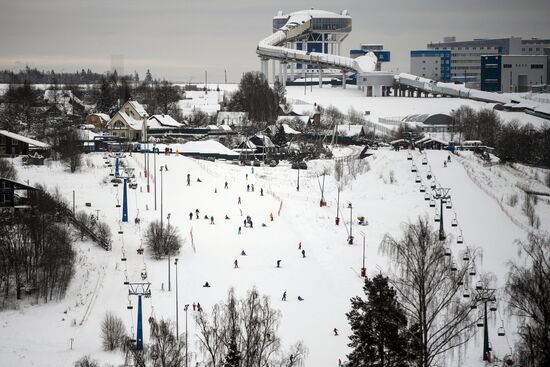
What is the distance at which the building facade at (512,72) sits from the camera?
355ft

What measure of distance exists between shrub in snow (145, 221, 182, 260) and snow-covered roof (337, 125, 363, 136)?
3947cm

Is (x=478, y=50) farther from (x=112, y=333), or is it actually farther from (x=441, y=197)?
(x=112, y=333)

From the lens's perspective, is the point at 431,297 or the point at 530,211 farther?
the point at 530,211

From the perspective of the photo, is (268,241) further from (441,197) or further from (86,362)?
(86,362)

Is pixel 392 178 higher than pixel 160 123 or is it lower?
lower

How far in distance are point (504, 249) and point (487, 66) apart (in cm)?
7656

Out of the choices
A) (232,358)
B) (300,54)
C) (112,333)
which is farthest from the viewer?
(300,54)

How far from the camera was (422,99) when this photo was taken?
3593 inches

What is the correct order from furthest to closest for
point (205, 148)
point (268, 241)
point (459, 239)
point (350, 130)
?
point (350, 130) < point (205, 148) < point (459, 239) < point (268, 241)

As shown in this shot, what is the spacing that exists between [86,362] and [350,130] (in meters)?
52.9

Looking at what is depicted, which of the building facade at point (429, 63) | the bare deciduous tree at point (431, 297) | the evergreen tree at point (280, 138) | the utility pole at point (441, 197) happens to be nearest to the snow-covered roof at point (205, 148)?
the evergreen tree at point (280, 138)

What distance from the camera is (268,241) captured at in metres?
34.6

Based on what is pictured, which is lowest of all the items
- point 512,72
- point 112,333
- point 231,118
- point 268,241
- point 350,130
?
point 112,333

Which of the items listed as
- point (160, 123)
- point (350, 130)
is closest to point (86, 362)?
point (160, 123)
